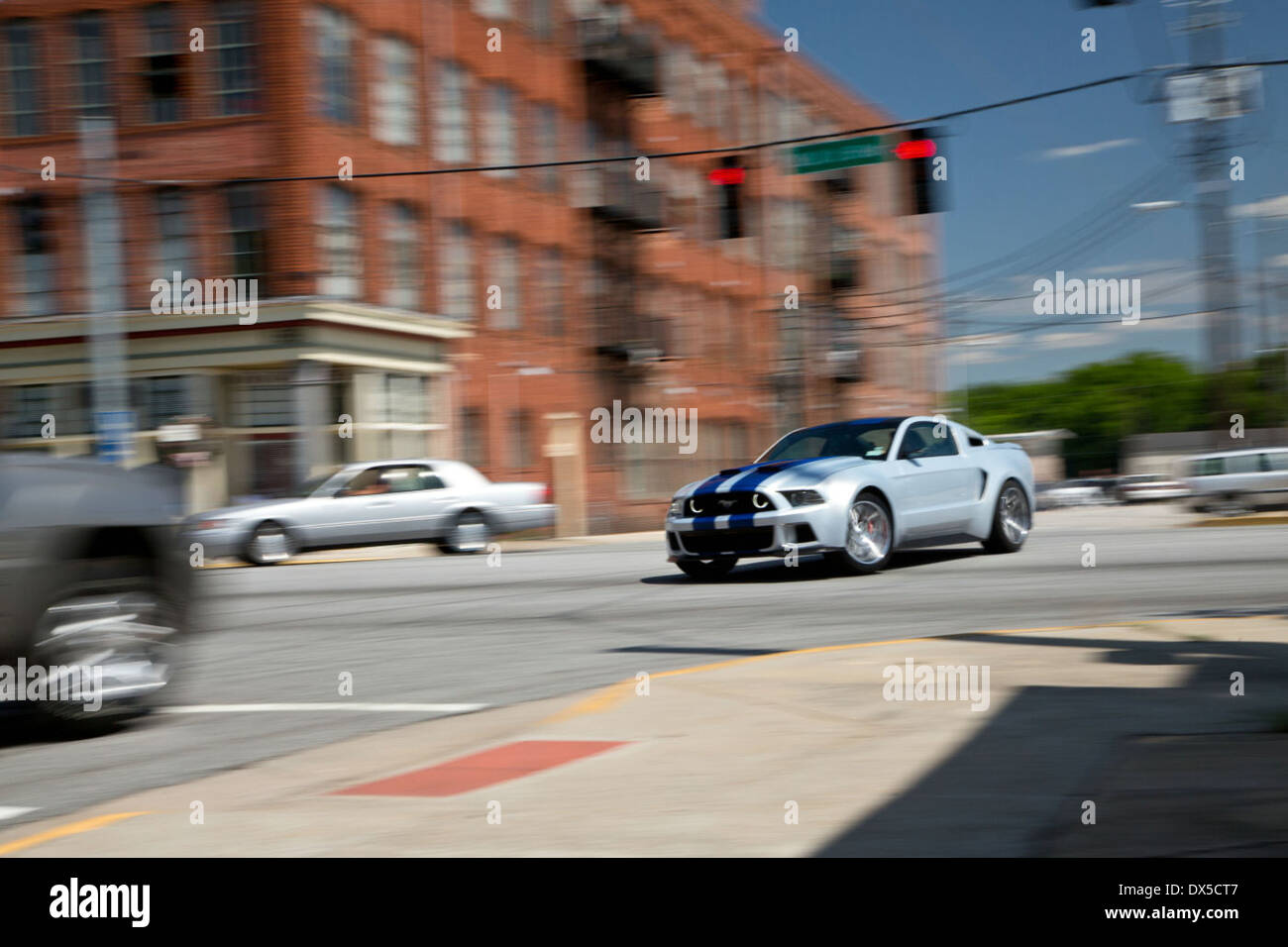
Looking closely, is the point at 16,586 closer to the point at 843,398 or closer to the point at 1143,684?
the point at 1143,684

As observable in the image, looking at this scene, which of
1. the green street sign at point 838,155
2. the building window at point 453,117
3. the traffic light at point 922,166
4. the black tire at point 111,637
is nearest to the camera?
the black tire at point 111,637

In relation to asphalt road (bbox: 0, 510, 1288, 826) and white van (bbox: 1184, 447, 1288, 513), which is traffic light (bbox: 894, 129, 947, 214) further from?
white van (bbox: 1184, 447, 1288, 513)

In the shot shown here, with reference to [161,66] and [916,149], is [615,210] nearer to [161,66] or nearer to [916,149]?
[161,66]

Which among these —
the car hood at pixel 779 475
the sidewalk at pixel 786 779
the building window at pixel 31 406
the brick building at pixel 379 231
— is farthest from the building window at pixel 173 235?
the sidewalk at pixel 786 779

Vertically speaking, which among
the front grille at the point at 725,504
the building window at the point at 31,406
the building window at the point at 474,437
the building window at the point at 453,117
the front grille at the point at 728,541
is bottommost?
the front grille at the point at 728,541

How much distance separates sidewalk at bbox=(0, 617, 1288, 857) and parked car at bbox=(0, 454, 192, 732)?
1.04 m

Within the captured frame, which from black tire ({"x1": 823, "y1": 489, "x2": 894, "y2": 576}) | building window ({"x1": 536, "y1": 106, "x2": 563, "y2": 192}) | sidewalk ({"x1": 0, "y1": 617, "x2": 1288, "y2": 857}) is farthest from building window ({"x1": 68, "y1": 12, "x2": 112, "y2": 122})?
sidewalk ({"x1": 0, "y1": 617, "x2": 1288, "y2": 857})

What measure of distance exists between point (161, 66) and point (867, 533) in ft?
72.2

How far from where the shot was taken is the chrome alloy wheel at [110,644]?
632cm

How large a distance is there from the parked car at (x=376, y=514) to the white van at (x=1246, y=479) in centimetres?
1869

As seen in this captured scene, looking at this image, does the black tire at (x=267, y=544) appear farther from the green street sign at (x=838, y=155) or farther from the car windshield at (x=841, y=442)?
the car windshield at (x=841, y=442)

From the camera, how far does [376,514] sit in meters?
22.8

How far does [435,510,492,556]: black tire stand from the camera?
23.6 metres
